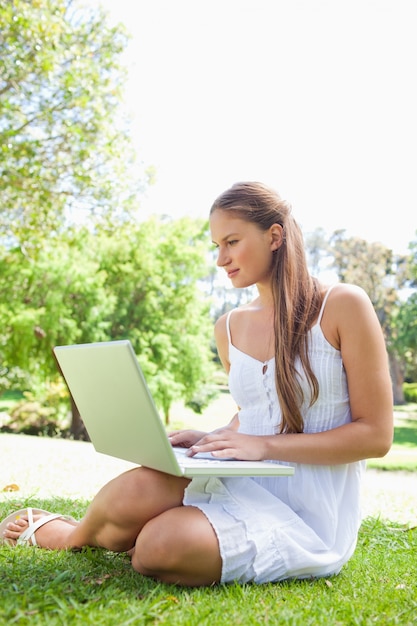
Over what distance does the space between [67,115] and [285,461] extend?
8817 mm

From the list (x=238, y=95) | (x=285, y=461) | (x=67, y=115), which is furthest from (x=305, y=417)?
(x=238, y=95)

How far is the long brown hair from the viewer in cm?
258

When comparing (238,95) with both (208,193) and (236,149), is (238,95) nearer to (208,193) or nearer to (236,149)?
(236,149)

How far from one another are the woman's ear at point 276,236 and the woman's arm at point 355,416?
341mm

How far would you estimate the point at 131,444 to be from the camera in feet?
7.80

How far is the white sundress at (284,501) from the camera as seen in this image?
2359mm

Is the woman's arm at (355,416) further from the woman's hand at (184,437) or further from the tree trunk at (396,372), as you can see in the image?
the tree trunk at (396,372)

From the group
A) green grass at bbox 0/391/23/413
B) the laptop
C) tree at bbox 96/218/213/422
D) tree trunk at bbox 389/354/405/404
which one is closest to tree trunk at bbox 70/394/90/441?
tree at bbox 96/218/213/422

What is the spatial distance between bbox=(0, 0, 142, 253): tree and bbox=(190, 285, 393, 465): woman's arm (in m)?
7.40

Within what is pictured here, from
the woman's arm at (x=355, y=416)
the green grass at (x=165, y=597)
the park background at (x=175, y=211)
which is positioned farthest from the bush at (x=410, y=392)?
the woman's arm at (x=355, y=416)

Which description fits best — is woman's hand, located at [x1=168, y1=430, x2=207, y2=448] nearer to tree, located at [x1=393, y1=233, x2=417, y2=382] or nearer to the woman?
the woman

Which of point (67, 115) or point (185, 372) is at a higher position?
point (67, 115)

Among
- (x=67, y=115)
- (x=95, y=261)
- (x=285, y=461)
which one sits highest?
(x=67, y=115)

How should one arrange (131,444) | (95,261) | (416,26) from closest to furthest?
(131,444), (95,261), (416,26)
